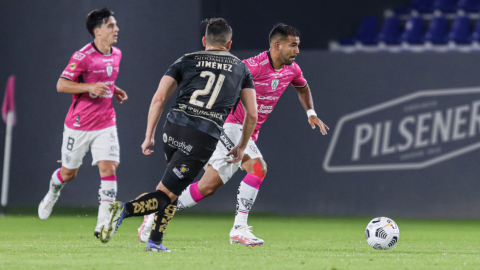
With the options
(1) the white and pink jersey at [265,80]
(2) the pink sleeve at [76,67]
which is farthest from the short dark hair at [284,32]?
(2) the pink sleeve at [76,67]

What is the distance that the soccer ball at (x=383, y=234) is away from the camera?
6.34m

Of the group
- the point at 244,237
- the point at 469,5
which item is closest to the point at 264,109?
the point at 244,237

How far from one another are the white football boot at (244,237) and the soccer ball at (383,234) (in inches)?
43.7

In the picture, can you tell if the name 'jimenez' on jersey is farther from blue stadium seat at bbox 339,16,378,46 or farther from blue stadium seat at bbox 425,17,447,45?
blue stadium seat at bbox 425,17,447,45

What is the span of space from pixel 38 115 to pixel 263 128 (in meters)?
3.69

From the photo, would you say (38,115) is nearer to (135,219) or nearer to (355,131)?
(135,219)

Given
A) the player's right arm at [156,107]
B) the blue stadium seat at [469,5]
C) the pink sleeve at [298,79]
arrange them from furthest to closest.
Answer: the blue stadium seat at [469,5] → the pink sleeve at [298,79] → the player's right arm at [156,107]

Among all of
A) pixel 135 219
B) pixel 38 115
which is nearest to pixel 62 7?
pixel 38 115

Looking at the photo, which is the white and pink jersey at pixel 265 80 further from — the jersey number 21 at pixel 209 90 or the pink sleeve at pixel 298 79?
the jersey number 21 at pixel 209 90

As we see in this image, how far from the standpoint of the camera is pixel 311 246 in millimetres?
6859

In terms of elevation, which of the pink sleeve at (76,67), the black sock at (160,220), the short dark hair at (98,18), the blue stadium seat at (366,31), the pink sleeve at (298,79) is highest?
the blue stadium seat at (366,31)

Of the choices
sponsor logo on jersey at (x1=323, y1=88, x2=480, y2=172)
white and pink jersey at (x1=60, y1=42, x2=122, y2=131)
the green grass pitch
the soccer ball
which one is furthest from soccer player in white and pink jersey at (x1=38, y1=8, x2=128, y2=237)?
sponsor logo on jersey at (x1=323, y1=88, x2=480, y2=172)

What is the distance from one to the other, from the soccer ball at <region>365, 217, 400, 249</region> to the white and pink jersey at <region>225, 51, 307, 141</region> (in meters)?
1.70

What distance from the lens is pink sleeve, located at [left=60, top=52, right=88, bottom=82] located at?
23.5 ft
